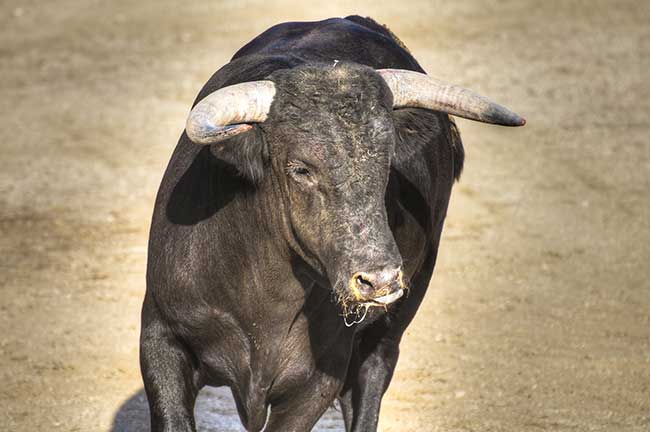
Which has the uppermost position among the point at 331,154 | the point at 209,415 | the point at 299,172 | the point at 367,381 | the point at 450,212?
the point at 331,154

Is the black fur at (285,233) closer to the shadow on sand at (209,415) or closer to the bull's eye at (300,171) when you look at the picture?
the bull's eye at (300,171)

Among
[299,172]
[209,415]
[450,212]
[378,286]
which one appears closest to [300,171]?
[299,172]

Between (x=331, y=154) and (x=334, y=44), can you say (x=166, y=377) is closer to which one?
(x=331, y=154)

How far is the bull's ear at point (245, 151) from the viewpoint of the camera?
15.3 ft

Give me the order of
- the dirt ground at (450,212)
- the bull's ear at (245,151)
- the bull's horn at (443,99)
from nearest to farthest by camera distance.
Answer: the bull's ear at (245,151)
the bull's horn at (443,99)
the dirt ground at (450,212)

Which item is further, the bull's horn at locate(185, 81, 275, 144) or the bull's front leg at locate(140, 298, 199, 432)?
the bull's front leg at locate(140, 298, 199, 432)

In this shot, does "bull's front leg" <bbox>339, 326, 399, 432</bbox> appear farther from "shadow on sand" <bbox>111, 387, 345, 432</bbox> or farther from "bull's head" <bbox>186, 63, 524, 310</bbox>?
"bull's head" <bbox>186, 63, 524, 310</bbox>

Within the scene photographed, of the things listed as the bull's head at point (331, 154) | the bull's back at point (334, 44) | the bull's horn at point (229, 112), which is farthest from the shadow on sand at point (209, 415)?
the bull's horn at point (229, 112)

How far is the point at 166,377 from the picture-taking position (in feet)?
16.5

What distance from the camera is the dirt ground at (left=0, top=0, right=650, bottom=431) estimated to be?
7.08 m

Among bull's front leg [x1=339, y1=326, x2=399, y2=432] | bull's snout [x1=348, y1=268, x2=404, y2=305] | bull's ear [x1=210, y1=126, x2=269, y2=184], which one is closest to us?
bull's snout [x1=348, y1=268, x2=404, y2=305]

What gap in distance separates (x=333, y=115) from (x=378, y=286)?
2.20ft

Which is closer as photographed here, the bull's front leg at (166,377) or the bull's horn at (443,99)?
the bull's horn at (443,99)

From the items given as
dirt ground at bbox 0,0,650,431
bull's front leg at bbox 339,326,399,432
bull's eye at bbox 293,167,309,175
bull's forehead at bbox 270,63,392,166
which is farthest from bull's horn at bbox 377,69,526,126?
dirt ground at bbox 0,0,650,431
